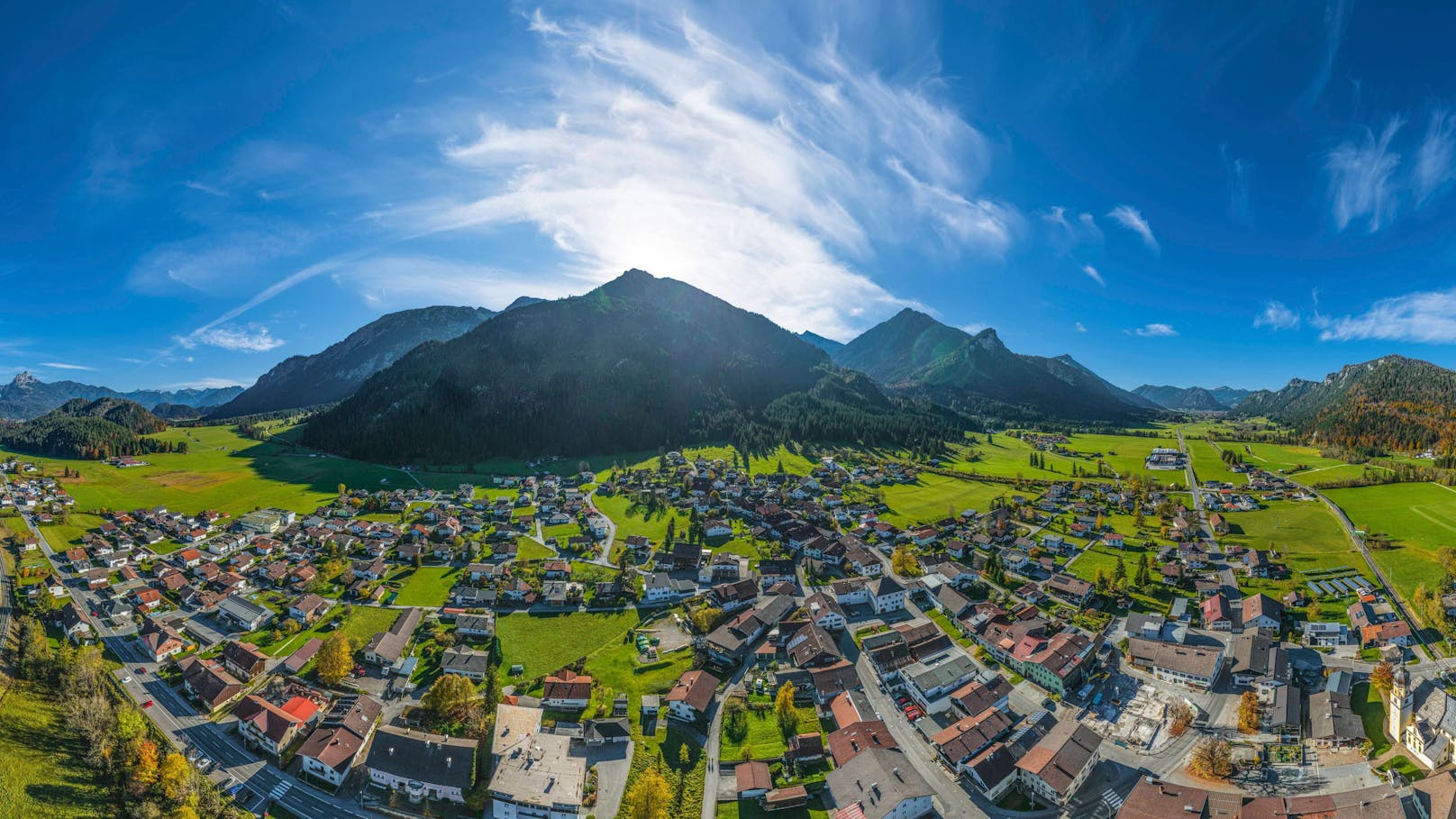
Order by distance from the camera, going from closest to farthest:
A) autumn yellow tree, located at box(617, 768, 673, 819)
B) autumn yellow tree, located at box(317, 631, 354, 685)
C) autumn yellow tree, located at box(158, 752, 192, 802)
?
1. autumn yellow tree, located at box(617, 768, 673, 819)
2. autumn yellow tree, located at box(158, 752, 192, 802)
3. autumn yellow tree, located at box(317, 631, 354, 685)

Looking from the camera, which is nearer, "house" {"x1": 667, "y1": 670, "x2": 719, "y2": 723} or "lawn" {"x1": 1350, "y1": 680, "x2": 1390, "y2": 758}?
"lawn" {"x1": 1350, "y1": 680, "x2": 1390, "y2": 758}

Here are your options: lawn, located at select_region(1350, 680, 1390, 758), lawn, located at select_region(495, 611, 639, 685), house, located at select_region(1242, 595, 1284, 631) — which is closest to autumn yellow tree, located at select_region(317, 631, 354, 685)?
lawn, located at select_region(495, 611, 639, 685)

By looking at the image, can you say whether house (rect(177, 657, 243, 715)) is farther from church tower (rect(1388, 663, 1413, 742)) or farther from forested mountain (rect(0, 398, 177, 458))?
forested mountain (rect(0, 398, 177, 458))

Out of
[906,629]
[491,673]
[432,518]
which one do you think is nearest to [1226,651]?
[906,629]

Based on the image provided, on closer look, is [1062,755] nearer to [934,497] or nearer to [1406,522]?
[934,497]

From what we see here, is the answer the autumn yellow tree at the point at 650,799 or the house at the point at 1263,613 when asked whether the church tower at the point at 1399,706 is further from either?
the autumn yellow tree at the point at 650,799

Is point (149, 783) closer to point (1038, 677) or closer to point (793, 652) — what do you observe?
point (793, 652)
